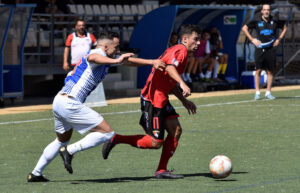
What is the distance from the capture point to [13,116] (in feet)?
55.5

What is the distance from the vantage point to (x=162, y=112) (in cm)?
902

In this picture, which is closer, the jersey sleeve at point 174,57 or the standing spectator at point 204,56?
the jersey sleeve at point 174,57

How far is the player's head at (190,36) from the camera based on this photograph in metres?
9.08

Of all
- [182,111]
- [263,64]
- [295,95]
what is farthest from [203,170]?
[295,95]

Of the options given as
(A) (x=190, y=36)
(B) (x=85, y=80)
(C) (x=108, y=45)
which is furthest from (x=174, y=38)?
(B) (x=85, y=80)

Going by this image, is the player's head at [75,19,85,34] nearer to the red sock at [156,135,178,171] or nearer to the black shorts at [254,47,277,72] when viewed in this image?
the black shorts at [254,47,277,72]

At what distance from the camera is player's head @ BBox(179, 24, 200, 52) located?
908 centimetres

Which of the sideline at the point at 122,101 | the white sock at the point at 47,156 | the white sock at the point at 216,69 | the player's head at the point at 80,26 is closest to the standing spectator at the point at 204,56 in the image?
the white sock at the point at 216,69

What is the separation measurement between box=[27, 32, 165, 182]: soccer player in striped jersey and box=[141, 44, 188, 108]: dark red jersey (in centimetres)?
47

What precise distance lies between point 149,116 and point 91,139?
2.65 ft

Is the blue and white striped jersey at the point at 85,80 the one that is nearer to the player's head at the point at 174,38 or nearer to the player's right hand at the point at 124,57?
the player's right hand at the point at 124,57

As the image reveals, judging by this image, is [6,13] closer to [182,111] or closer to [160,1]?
[182,111]

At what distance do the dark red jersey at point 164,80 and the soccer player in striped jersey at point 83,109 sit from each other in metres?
0.47

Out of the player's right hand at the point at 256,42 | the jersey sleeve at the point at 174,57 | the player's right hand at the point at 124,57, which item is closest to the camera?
the player's right hand at the point at 124,57
